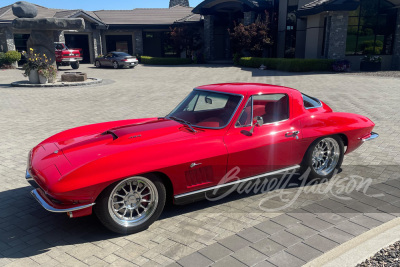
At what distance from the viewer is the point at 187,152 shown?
402 centimetres

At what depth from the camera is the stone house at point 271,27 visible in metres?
24.2

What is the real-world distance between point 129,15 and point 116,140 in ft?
127

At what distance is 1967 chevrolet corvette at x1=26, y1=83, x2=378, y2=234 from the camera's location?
11.9ft

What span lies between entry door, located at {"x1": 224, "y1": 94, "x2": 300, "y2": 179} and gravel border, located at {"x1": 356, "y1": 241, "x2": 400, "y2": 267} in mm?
1717

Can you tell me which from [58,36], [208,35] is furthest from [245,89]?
[58,36]

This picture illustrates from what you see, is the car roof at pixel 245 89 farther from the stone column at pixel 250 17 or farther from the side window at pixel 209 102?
the stone column at pixel 250 17

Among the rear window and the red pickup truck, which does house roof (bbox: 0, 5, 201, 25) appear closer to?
the red pickup truck

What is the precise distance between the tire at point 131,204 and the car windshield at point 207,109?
114cm

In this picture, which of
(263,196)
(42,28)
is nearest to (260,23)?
(42,28)

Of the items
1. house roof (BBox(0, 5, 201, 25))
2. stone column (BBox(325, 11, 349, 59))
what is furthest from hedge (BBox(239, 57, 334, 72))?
house roof (BBox(0, 5, 201, 25))

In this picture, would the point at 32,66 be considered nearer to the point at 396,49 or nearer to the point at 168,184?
the point at 168,184

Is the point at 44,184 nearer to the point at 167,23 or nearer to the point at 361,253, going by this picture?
the point at 361,253

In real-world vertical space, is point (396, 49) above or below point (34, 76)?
above

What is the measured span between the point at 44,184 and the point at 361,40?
1026 inches
